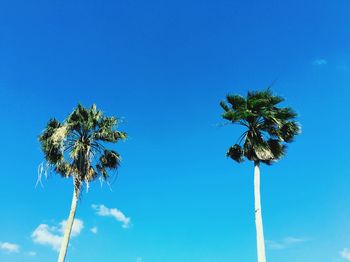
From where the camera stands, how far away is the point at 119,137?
24828 mm

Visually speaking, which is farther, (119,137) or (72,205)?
(119,137)

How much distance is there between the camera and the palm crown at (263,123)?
22.5 metres

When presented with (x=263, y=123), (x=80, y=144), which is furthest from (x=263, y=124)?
(x=80, y=144)

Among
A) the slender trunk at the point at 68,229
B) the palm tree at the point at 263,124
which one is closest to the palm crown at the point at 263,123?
the palm tree at the point at 263,124

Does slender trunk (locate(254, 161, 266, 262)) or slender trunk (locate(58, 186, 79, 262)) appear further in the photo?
slender trunk (locate(58, 186, 79, 262))

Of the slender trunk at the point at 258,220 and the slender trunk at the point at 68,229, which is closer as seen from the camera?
the slender trunk at the point at 258,220

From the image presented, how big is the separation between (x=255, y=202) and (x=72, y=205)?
9726 millimetres

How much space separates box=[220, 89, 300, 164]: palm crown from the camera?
73.9ft

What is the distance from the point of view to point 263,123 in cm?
2295

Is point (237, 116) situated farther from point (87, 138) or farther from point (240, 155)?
point (87, 138)

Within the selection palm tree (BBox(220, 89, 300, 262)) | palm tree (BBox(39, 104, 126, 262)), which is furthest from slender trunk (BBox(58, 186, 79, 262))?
palm tree (BBox(220, 89, 300, 262))

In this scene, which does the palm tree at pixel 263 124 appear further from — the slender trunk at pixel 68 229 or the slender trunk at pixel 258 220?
the slender trunk at pixel 68 229

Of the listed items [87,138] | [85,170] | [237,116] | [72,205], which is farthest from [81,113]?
[237,116]

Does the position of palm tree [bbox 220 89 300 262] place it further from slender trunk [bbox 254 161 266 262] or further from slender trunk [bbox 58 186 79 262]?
slender trunk [bbox 58 186 79 262]
